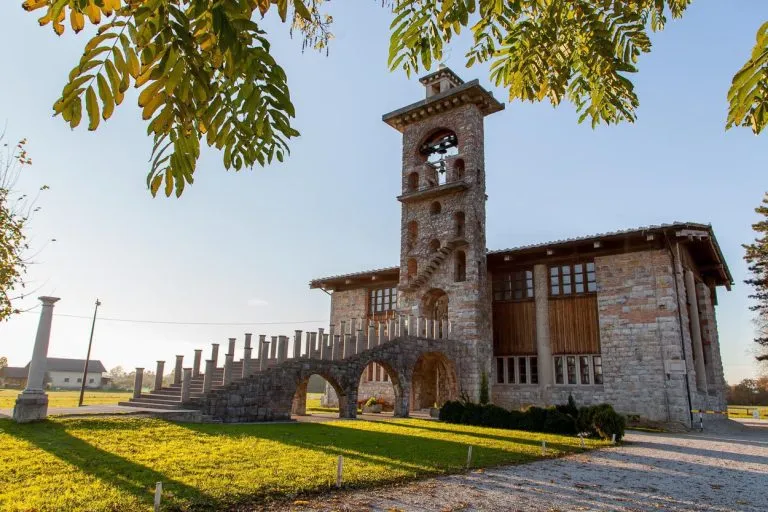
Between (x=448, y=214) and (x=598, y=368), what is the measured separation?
9.77 meters

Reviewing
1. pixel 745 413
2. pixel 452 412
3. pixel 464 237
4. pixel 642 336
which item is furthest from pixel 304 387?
pixel 745 413

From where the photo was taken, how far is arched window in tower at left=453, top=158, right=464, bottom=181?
25.2m

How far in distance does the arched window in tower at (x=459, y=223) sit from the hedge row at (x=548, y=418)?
899cm

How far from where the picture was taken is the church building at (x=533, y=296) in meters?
19.2

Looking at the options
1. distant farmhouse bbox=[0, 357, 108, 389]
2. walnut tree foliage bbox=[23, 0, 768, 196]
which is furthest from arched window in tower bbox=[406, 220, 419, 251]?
distant farmhouse bbox=[0, 357, 108, 389]

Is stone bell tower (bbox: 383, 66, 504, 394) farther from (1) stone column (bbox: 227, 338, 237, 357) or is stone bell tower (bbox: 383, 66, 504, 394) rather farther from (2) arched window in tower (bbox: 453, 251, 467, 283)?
(1) stone column (bbox: 227, 338, 237, 357)

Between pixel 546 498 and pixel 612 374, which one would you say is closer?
pixel 546 498

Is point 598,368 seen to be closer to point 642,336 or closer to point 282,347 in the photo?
point 642,336

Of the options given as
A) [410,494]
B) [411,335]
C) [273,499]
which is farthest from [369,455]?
[411,335]

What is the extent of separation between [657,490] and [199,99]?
28.5 feet

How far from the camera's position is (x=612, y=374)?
19781 mm

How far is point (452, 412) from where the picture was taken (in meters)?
18.2

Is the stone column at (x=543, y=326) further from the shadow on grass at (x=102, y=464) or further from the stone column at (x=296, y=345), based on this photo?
the shadow on grass at (x=102, y=464)

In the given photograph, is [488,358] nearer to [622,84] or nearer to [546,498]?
[546,498]
